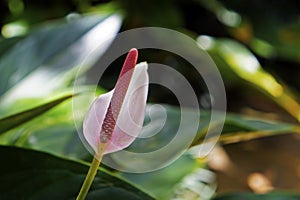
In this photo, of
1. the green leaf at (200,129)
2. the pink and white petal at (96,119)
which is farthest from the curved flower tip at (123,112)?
the green leaf at (200,129)

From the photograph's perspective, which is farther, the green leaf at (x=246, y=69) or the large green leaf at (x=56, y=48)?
the green leaf at (x=246, y=69)

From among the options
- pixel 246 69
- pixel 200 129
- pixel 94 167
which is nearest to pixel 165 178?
pixel 200 129

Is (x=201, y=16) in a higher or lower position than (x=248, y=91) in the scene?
higher

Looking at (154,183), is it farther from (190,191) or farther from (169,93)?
(169,93)

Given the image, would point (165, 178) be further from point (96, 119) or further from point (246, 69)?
point (246, 69)

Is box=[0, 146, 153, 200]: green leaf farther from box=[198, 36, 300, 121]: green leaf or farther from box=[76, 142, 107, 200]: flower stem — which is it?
box=[198, 36, 300, 121]: green leaf

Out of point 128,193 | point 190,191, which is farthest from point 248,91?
point 128,193

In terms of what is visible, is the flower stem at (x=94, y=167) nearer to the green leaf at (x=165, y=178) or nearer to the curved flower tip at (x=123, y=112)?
the curved flower tip at (x=123, y=112)

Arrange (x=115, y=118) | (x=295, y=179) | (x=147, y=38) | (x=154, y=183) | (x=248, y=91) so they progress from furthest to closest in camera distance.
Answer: (x=248, y=91) → (x=295, y=179) → (x=147, y=38) → (x=154, y=183) → (x=115, y=118)
